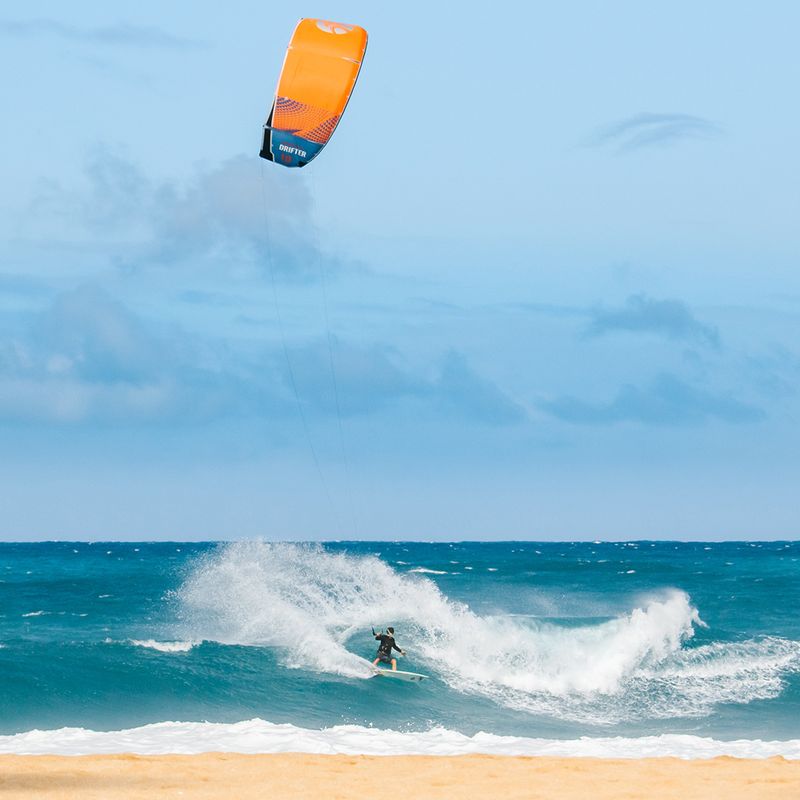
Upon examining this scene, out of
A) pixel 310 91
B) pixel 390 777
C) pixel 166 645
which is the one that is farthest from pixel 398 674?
pixel 310 91

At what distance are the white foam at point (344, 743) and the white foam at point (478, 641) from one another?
119 inches

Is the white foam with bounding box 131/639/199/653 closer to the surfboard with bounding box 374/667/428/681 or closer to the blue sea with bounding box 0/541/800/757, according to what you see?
the blue sea with bounding box 0/541/800/757

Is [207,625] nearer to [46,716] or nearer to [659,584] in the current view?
[46,716]

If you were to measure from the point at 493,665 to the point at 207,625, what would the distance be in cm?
662

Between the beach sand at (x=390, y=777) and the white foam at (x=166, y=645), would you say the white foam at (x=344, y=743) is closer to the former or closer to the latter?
the beach sand at (x=390, y=777)

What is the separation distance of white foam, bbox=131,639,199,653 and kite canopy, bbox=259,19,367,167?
990 centimetres

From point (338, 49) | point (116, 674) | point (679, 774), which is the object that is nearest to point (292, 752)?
point (679, 774)

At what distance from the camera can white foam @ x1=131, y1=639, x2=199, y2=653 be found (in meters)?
20.5

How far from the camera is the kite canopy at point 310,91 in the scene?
47.5 feet

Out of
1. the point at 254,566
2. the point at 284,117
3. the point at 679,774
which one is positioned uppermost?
the point at 284,117

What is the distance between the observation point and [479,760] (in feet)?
39.0

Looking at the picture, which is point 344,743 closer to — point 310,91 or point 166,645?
point 310,91

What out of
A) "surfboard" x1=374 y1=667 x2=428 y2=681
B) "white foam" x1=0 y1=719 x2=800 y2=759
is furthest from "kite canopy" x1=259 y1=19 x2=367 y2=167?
"surfboard" x1=374 y1=667 x2=428 y2=681

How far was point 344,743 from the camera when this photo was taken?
13.4 m
